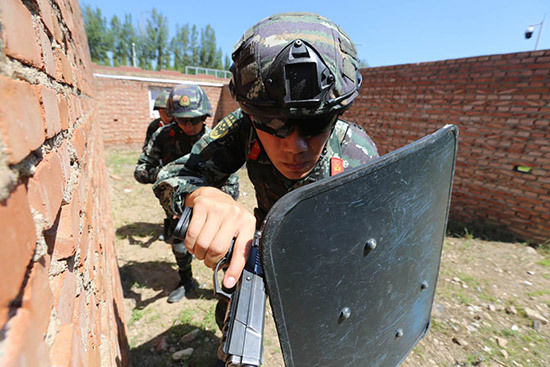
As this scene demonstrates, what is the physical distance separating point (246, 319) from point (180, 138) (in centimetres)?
329

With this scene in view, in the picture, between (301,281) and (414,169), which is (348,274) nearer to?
(301,281)

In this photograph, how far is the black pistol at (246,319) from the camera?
0.69m

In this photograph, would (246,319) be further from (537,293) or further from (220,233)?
(537,293)

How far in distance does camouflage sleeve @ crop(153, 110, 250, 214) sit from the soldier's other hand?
443 mm

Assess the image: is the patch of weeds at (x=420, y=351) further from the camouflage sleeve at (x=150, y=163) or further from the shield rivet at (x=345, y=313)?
the camouflage sleeve at (x=150, y=163)

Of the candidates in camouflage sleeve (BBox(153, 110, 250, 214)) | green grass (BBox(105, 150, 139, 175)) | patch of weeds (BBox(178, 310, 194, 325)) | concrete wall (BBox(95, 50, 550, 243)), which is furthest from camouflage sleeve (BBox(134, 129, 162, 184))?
green grass (BBox(105, 150, 139, 175))

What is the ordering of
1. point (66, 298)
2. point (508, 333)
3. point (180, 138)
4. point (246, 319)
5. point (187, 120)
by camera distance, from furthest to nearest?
1. point (180, 138)
2. point (187, 120)
3. point (508, 333)
4. point (246, 319)
5. point (66, 298)

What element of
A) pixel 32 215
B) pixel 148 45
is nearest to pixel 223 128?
pixel 32 215

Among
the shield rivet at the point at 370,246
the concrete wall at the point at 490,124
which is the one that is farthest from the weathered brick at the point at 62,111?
the concrete wall at the point at 490,124

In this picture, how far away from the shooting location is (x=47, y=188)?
0.51m

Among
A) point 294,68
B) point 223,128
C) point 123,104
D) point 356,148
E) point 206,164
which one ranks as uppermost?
point 123,104

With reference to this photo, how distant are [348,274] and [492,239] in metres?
4.82

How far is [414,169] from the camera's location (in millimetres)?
1004

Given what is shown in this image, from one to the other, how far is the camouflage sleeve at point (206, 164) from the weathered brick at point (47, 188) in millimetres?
775
